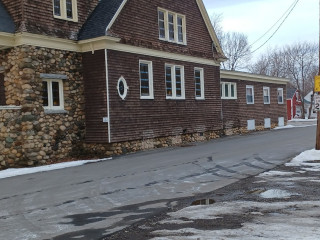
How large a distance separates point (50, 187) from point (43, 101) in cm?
666

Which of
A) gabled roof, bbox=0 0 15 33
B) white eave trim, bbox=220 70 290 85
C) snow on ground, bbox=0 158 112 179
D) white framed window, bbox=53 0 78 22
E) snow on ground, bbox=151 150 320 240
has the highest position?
white framed window, bbox=53 0 78 22

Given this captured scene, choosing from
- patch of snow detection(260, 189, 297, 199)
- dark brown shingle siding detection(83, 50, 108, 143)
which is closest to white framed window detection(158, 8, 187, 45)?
dark brown shingle siding detection(83, 50, 108, 143)

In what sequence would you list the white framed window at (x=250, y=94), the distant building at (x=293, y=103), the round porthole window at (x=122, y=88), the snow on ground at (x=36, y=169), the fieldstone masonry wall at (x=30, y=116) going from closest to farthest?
1. the snow on ground at (x=36, y=169)
2. the fieldstone masonry wall at (x=30, y=116)
3. the round porthole window at (x=122, y=88)
4. the white framed window at (x=250, y=94)
5. the distant building at (x=293, y=103)

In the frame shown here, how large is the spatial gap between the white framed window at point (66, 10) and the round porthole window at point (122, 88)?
3320 mm

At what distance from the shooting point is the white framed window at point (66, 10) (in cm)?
1697

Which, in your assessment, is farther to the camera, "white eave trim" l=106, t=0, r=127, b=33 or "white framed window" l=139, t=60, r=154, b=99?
"white framed window" l=139, t=60, r=154, b=99

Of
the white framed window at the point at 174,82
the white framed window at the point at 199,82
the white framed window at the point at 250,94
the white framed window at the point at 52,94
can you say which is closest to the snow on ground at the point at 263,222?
the white framed window at the point at 52,94

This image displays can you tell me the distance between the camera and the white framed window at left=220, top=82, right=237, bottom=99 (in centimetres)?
2682

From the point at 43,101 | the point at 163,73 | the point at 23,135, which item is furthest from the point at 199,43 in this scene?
the point at 23,135

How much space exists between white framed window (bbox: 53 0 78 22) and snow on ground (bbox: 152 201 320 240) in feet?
40.6

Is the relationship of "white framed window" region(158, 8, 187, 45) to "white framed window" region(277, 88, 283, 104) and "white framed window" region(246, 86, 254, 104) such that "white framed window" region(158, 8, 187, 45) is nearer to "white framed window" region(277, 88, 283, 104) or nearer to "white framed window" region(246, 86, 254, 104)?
"white framed window" region(246, 86, 254, 104)

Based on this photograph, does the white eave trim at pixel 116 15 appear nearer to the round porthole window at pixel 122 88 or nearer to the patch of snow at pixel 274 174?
the round porthole window at pixel 122 88

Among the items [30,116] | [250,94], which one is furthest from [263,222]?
[250,94]

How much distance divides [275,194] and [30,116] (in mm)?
10251
